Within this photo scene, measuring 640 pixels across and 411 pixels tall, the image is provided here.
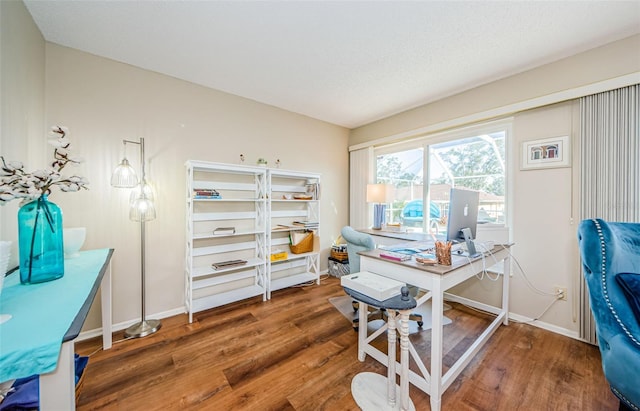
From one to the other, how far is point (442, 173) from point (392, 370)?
8.26 feet

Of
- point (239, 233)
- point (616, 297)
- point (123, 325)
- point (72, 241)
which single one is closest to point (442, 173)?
point (616, 297)

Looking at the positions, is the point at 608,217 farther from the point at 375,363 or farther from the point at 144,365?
the point at 144,365

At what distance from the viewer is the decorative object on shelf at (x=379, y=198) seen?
325 cm

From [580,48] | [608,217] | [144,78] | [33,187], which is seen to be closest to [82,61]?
[144,78]

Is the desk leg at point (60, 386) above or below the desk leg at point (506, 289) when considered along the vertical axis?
above

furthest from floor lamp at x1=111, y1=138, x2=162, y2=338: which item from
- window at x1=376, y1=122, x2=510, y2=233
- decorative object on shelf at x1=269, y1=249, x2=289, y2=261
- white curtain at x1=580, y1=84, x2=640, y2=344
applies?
white curtain at x1=580, y1=84, x2=640, y2=344

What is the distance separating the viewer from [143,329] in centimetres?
217

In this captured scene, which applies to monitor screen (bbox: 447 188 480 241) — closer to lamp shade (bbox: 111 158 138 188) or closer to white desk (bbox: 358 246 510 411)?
white desk (bbox: 358 246 510 411)

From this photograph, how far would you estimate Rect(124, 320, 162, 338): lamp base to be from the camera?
2104 mm

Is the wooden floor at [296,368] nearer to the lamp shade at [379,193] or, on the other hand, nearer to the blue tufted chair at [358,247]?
the blue tufted chair at [358,247]

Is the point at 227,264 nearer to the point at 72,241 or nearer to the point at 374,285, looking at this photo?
the point at 72,241

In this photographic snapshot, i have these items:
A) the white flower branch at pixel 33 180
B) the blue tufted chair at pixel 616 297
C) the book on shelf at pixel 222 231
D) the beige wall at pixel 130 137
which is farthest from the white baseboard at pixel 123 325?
the blue tufted chair at pixel 616 297

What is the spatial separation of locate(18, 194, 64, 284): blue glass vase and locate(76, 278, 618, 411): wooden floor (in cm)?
89

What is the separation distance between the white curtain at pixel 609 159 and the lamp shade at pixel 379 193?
1.82 metres
